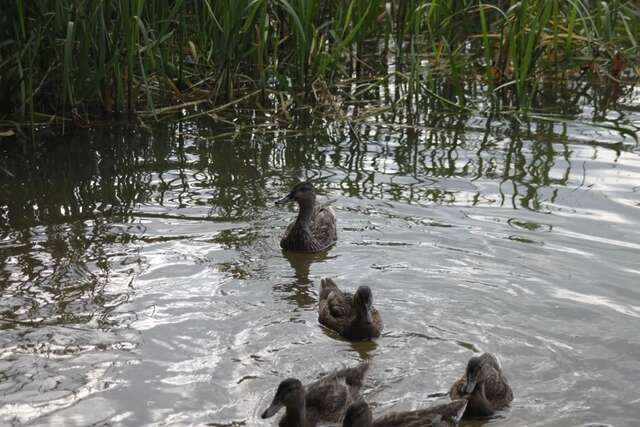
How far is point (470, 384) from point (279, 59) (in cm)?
766

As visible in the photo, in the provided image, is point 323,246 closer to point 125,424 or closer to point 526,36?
point 125,424

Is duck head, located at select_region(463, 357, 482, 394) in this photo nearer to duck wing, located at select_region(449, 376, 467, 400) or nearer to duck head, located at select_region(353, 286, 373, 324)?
duck wing, located at select_region(449, 376, 467, 400)

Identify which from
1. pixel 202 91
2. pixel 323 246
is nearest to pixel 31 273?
pixel 323 246

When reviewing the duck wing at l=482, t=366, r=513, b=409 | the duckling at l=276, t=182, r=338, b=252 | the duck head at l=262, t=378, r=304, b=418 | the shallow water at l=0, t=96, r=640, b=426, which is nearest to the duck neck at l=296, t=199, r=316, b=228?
the duckling at l=276, t=182, r=338, b=252

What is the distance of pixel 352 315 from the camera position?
7.21 m

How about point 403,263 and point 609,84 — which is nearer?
point 403,263

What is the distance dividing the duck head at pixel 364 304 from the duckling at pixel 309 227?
1.78 metres

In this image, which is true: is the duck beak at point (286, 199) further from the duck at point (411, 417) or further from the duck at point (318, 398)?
the duck at point (411, 417)

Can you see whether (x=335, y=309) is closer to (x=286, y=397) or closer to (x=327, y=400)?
(x=327, y=400)

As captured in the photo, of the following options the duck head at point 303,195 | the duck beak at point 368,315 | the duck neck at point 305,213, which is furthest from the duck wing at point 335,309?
the duck head at point 303,195

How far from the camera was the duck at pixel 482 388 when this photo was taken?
6156mm

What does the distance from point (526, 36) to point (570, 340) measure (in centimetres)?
630

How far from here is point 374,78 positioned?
43.6 ft

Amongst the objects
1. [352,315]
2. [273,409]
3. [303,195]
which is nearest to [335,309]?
[352,315]
